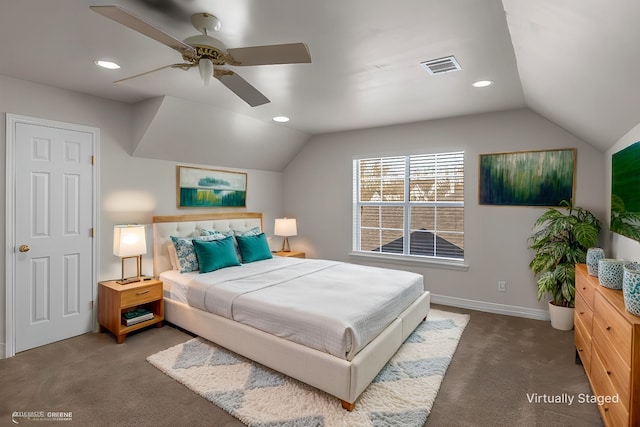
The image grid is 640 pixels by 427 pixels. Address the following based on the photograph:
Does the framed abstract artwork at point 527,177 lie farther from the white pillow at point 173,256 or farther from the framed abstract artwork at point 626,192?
→ the white pillow at point 173,256

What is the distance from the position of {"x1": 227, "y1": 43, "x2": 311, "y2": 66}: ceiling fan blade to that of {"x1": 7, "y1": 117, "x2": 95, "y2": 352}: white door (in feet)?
7.81

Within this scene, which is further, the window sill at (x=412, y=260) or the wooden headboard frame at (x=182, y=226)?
the window sill at (x=412, y=260)

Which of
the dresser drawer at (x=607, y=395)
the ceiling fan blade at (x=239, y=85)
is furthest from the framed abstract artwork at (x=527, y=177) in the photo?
the ceiling fan blade at (x=239, y=85)

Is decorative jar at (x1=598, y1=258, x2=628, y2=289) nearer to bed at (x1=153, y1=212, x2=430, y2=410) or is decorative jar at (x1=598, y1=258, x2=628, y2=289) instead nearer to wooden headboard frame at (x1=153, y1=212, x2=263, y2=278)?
bed at (x1=153, y1=212, x2=430, y2=410)

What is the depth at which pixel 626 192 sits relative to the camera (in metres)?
2.45

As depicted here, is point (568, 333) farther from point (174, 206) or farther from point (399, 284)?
point (174, 206)

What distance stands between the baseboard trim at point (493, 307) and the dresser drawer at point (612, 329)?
180 cm

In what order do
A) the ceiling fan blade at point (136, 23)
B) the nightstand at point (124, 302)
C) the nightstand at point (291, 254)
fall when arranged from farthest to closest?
the nightstand at point (291, 254), the nightstand at point (124, 302), the ceiling fan blade at point (136, 23)

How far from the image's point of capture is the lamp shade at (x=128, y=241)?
3.32 m

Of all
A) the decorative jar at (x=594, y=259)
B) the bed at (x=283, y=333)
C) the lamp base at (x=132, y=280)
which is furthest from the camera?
the lamp base at (x=132, y=280)

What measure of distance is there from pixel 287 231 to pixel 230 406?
3.26 meters

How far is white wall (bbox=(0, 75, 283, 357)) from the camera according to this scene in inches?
113

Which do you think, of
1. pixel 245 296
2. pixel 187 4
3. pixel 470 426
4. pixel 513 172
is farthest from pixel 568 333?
pixel 187 4

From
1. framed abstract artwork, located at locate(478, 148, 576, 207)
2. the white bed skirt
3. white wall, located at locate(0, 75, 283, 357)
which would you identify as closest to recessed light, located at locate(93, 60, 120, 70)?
white wall, located at locate(0, 75, 283, 357)
